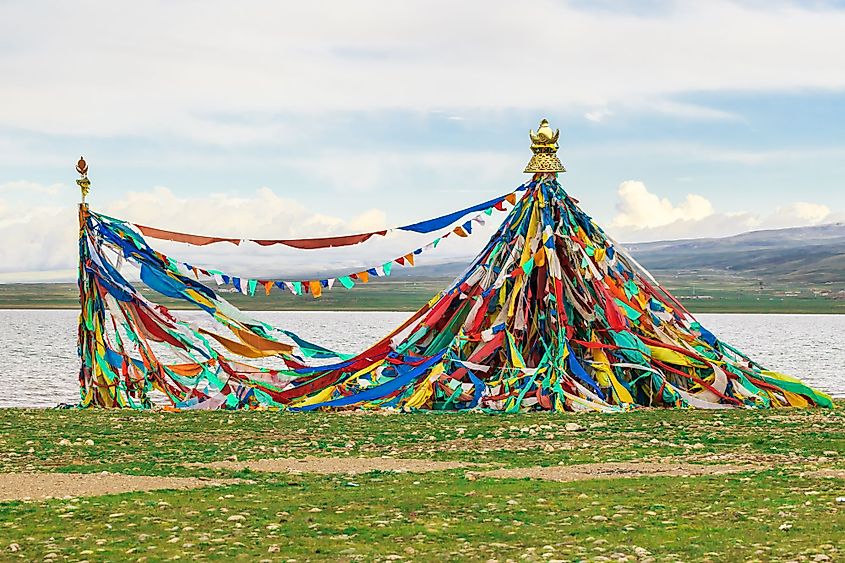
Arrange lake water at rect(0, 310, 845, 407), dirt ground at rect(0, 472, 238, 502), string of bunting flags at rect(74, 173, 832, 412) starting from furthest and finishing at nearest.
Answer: lake water at rect(0, 310, 845, 407), string of bunting flags at rect(74, 173, 832, 412), dirt ground at rect(0, 472, 238, 502)

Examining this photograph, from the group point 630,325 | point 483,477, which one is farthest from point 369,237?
→ point 483,477

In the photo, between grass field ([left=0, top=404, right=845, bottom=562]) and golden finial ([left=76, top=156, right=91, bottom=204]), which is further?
golden finial ([left=76, top=156, right=91, bottom=204])

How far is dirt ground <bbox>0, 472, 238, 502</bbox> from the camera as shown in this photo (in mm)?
16641

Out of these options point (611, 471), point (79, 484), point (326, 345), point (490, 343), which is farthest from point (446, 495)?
point (326, 345)

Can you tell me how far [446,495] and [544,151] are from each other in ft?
46.3

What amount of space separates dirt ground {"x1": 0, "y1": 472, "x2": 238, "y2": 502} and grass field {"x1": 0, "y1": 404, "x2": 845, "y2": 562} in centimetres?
36

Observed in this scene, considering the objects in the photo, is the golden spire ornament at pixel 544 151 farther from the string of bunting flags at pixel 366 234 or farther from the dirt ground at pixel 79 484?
the dirt ground at pixel 79 484

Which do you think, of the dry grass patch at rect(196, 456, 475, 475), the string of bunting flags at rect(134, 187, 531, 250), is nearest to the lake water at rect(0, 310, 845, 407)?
the string of bunting flags at rect(134, 187, 531, 250)

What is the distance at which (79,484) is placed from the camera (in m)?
17.4

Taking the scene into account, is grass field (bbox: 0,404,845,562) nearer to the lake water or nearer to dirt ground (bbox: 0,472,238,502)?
dirt ground (bbox: 0,472,238,502)

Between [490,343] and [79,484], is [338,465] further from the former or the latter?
[490,343]

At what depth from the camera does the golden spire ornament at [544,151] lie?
1142 inches

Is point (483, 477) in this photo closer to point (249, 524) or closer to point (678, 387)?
point (249, 524)

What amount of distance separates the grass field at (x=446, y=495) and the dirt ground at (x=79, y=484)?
36 cm
